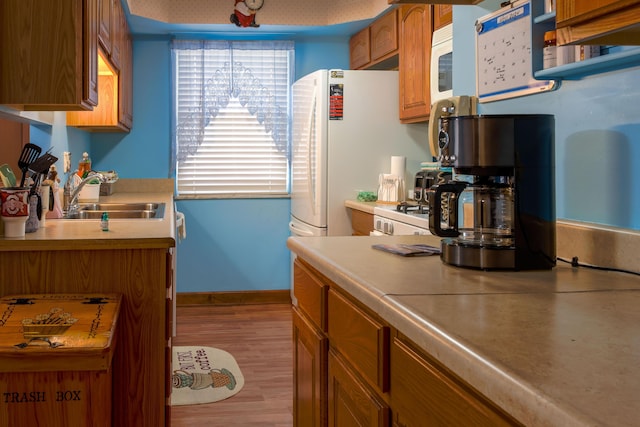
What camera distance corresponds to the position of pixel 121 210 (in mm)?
4324

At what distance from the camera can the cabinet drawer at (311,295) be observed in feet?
6.30

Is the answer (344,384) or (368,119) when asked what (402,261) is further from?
(368,119)

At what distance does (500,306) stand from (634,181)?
552 mm

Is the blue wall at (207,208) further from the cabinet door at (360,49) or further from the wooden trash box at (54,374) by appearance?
the wooden trash box at (54,374)

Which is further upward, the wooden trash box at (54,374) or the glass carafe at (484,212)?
the glass carafe at (484,212)

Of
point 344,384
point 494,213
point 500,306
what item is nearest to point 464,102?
point 494,213

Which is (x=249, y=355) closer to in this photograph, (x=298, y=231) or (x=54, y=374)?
(x=298, y=231)

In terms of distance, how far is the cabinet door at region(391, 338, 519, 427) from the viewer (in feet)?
3.18

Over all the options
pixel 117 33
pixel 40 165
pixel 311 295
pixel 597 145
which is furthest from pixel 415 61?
pixel 597 145

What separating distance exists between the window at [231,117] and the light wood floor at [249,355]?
3.26ft

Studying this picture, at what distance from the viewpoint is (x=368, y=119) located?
4766 mm

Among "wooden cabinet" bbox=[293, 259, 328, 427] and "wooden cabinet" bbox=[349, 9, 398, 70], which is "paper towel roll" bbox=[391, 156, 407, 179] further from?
"wooden cabinet" bbox=[293, 259, 328, 427]

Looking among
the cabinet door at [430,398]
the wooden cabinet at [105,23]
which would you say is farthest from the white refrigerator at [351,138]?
the cabinet door at [430,398]

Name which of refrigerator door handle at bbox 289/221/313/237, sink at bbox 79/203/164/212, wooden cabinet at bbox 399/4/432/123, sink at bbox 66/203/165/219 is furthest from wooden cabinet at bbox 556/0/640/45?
refrigerator door handle at bbox 289/221/313/237
